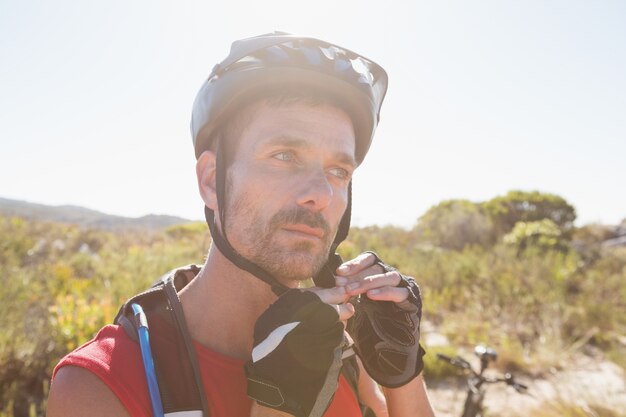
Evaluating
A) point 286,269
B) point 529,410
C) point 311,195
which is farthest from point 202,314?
point 529,410

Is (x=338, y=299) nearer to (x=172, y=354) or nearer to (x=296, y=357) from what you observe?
(x=296, y=357)

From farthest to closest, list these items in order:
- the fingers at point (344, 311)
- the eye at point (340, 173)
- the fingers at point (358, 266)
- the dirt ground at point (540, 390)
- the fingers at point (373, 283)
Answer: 1. the dirt ground at point (540, 390)
2. the eye at point (340, 173)
3. the fingers at point (358, 266)
4. the fingers at point (373, 283)
5. the fingers at point (344, 311)

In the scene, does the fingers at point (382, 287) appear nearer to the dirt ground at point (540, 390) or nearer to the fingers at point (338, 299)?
the fingers at point (338, 299)

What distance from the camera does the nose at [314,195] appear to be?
1.58 m

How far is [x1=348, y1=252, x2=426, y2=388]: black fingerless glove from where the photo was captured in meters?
1.65

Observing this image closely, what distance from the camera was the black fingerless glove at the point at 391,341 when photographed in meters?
1.65

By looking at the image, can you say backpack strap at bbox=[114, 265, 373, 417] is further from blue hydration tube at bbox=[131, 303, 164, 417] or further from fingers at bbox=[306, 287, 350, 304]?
fingers at bbox=[306, 287, 350, 304]

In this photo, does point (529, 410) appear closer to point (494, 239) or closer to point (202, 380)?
point (202, 380)

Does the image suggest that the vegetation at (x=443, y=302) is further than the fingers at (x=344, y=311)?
Yes

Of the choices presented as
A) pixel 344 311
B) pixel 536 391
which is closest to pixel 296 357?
pixel 344 311

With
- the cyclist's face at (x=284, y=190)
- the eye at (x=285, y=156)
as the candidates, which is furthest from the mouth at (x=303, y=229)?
the eye at (x=285, y=156)

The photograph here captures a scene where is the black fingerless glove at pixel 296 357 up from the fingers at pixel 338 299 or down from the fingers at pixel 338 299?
down

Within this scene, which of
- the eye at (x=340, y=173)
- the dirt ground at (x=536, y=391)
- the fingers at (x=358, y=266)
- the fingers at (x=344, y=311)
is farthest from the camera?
the dirt ground at (x=536, y=391)

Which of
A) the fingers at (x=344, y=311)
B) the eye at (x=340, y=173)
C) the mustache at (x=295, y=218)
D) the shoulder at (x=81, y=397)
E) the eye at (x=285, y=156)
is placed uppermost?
A: the eye at (x=285, y=156)
